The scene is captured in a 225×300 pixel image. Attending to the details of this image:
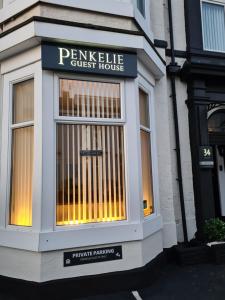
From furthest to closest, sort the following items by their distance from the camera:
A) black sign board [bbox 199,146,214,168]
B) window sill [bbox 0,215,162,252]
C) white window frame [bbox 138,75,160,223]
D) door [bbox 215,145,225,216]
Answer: door [bbox 215,145,225,216] < black sign board [bbox 199,146,214,168] < white window frame [bbox 138,75,160,223] < window sill [bbox 0,215,162,252]

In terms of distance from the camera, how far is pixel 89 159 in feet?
15.7

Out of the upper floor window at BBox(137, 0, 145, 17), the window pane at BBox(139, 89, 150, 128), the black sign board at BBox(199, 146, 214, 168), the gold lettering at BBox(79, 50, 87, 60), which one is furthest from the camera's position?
the black sign board at BBox(199, 146, 214, 168)

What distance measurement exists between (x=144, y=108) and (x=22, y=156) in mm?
2585

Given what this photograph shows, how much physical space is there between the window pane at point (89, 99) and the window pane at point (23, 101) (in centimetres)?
53

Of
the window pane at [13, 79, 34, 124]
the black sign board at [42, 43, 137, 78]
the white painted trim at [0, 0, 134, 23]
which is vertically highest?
the white painted trim at [0, 0, 134, 23]

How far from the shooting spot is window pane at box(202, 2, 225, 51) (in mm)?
7227

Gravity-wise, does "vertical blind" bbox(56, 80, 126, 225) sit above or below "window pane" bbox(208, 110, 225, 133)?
below

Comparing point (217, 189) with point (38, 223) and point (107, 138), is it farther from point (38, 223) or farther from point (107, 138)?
point (38, 223)

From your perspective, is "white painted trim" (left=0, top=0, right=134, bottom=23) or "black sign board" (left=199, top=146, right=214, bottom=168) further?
"black sign board" (left=199, top=146, right=214, bottom=168)

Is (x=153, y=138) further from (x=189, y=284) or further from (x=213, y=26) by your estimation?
(x=213, y=26)

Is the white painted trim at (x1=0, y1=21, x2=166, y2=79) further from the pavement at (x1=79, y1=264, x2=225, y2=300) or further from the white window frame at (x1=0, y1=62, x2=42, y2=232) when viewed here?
the pavement at (x1=79, y1=264, x2=225, y2=300)

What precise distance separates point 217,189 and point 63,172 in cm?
492

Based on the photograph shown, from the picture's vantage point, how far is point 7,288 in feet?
14.4

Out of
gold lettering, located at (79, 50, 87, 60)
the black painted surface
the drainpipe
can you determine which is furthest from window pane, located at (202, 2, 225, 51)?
the black painted surface
